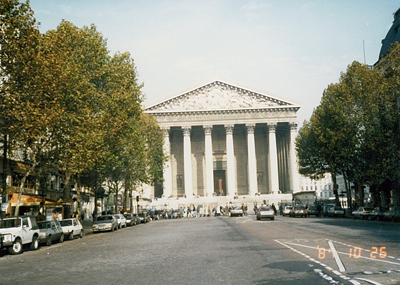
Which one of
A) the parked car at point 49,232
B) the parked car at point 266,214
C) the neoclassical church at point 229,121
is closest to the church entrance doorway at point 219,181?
the neoclassical church at point 229,121

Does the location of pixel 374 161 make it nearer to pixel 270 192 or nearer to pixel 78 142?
pixel 78 142

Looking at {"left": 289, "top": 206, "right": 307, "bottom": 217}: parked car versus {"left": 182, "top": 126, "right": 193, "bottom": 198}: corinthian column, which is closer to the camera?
{"left": 289, "top": 206, "right": 307, "bottom": 217}: parked car

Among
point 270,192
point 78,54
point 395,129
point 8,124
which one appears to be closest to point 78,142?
point 8,124

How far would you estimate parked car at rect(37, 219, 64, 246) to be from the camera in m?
22.7

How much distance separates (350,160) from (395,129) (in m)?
6.77

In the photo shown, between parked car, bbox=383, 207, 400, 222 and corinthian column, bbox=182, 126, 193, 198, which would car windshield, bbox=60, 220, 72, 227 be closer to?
parked car, bbox=383, 207, 400, 222

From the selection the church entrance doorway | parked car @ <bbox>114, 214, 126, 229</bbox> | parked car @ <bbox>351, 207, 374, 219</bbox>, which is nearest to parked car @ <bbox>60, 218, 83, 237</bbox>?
parked car @ <bbox>114, 214, 126, 229</bbox>

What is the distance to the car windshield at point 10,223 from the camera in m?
19.3

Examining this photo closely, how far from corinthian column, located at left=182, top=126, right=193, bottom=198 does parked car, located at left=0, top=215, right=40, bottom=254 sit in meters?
54.5

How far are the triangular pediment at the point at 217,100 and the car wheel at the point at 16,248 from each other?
5768 cm

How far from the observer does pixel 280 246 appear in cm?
1589

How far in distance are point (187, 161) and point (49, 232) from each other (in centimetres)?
5320

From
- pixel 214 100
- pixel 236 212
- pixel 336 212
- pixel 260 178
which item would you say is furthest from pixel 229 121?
pixel 336 212

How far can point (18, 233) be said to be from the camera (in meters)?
19.4
